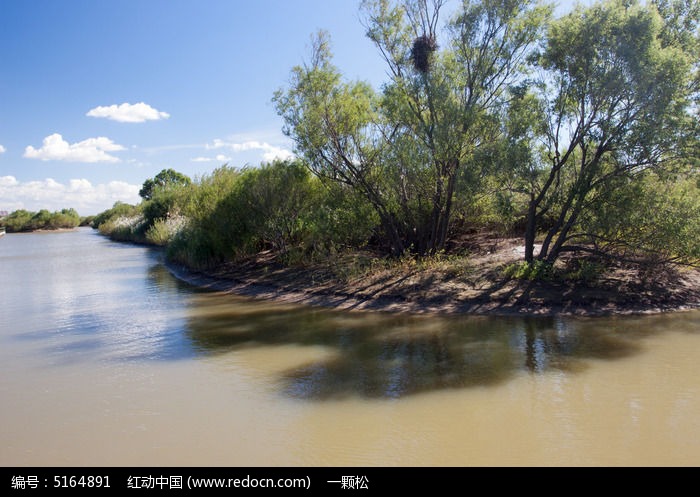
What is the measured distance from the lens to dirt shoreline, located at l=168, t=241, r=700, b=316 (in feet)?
39.7

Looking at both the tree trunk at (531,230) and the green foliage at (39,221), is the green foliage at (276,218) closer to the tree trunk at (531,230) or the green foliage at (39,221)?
the tree trunk at (531,230)

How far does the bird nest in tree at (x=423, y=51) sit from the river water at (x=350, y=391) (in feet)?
24.0

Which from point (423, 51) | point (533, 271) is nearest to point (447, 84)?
point (423, 51)

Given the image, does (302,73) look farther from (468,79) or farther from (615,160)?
(615,160)

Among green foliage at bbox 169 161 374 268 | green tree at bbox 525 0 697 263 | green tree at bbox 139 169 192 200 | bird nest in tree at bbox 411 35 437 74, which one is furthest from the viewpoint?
green tree at bbox 139 169 192 200

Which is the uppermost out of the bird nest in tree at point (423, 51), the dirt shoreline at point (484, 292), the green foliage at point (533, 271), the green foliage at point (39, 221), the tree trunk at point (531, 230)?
the bird nest in tree at point (423, 51)

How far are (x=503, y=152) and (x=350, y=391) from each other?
806cm

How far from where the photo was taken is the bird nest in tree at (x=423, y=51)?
14.4 metres

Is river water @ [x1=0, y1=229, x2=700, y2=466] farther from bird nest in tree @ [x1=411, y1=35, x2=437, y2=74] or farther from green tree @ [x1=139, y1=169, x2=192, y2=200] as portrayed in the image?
green tree @ [x1=139, y1=169, x2=192, y2=200]

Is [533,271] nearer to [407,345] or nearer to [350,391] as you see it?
[407,345]

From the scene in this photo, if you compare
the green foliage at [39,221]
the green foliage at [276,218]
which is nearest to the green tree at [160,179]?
the green foliage at [39,221]

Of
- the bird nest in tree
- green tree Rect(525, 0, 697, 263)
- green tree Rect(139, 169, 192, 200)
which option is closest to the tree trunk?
green tree Rect(525, 0, 697, 263)

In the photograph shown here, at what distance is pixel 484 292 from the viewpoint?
43.0 ft

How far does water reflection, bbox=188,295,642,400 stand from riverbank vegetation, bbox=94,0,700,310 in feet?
9.84
